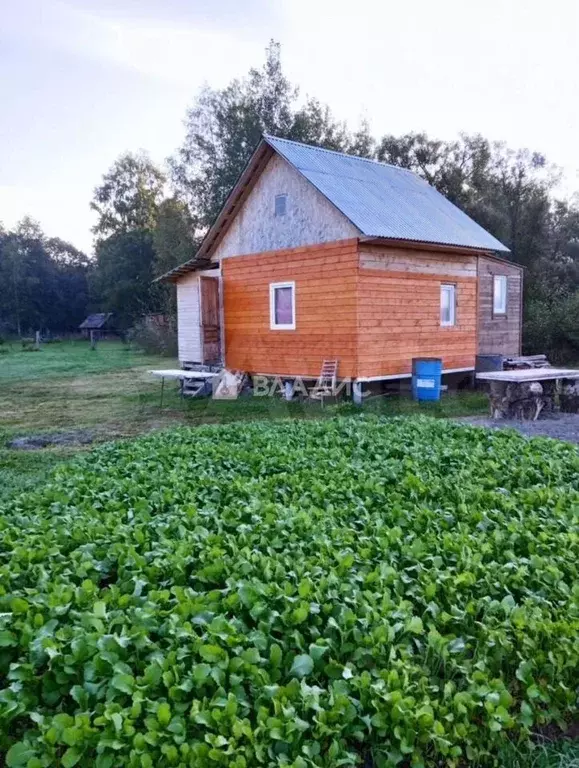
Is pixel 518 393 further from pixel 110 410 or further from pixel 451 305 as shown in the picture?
pixel 110 410

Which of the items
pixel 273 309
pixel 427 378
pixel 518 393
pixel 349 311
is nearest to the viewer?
pixel 518 393

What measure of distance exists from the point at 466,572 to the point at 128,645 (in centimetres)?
140

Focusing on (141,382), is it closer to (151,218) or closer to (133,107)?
(133,107)

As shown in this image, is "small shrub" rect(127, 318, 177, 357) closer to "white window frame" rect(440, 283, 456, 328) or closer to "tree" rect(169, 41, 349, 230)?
"tree" rect(169, 41, 349, 230)

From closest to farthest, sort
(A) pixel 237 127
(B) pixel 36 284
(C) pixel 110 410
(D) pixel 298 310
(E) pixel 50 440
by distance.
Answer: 1. (E) pixel 50 440
2. (C) pixel 110 410
3. (D) pixel 298 310
4. (A) pixel 237 127
5. (B) pixel 36 284

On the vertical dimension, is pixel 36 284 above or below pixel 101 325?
above

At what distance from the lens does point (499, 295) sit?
14.7m

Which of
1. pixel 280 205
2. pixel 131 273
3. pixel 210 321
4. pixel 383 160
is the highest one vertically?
pixel 383 160

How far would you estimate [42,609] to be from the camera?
7.36 feet

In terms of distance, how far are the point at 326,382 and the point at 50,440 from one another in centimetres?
513

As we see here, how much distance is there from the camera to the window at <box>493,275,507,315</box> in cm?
1451

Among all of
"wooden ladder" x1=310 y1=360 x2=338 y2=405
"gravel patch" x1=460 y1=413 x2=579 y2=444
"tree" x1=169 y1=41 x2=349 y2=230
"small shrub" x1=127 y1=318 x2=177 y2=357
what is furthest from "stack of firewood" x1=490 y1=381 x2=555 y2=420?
"tree" x1=169 y1=41 x2=349 y2=230

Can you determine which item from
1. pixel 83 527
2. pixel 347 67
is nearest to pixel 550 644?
pixel 83 527

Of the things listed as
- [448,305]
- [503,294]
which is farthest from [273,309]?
[503,294]
